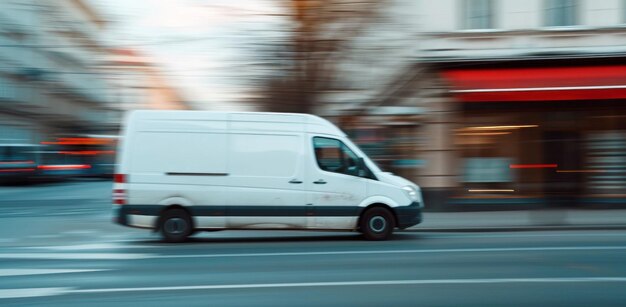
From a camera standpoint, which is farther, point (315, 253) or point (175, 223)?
point (175, 223)

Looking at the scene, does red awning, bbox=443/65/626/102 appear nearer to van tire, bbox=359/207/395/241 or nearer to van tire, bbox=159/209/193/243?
Answer: van tire, bbox=359/207/395/241

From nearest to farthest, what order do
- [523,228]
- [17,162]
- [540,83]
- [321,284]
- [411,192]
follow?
[321,284] < [411,192] < [523,228] < [540,83] < [17,162]

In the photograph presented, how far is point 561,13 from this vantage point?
1766cm

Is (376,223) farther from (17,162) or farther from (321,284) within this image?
(17,162)

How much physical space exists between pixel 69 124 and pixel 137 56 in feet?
107

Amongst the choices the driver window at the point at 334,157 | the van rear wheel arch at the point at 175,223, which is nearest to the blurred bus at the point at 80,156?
the van rear wheel arch at the point at 175,223

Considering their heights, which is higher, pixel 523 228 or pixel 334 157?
pixel 334 157

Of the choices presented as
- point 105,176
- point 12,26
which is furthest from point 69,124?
point 12,26

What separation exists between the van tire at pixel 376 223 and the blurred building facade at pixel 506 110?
5.94m

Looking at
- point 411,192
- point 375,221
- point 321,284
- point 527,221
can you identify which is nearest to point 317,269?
point 321,284

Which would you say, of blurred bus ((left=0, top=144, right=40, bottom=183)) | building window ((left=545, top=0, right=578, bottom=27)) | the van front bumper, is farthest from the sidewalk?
blurred bus ((left=0, top=144, right=40, bottom=183))

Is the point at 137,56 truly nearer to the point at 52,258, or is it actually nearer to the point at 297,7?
the point at 297,7

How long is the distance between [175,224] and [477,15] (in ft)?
33.7

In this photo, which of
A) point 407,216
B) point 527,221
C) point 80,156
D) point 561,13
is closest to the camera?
point 407,216
